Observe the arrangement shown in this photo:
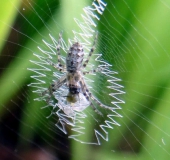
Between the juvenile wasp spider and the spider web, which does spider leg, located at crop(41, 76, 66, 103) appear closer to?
the juvenile wasp spider

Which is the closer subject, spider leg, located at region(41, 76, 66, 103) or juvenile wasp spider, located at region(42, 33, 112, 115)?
juvenile wasp spider, located at region(42, 33, 112, 115)

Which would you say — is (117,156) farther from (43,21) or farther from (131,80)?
(43,21)

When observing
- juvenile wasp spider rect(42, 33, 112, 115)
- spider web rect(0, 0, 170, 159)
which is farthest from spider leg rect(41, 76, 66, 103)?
spider web rect(0, 0, 170, 159)

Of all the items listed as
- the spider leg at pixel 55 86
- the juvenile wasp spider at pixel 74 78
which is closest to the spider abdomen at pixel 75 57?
the juvenile wasp spider at pixel 74 78

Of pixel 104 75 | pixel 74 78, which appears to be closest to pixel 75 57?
pixel 104 75

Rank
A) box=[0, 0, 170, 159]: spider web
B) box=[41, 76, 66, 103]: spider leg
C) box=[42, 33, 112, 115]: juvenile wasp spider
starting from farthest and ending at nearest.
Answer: box=[41, 76, 66, 103]: spider leg < box=[42, 33, 112, 115]: juvenile wasp spider < box=[0, 0, 170, 159]: spider web

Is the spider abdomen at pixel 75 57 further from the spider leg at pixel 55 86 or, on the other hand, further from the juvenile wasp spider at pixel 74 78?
the spider leg at pixel 55 86

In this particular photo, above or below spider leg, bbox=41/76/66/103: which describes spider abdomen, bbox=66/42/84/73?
above
